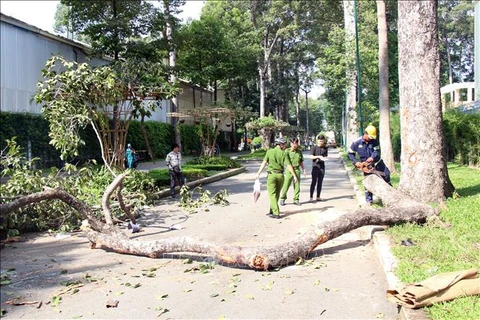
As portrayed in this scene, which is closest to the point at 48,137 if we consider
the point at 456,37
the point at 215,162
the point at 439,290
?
the point at 215,162

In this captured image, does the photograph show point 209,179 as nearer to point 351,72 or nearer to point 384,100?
point 384,100

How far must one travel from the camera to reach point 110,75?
1123 centimetres

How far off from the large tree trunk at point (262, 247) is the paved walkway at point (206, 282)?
157 millimetres

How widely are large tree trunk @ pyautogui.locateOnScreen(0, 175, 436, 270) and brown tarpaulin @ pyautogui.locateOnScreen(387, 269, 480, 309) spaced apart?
2.01m

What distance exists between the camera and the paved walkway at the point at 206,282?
461cm

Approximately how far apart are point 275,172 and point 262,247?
148 inches

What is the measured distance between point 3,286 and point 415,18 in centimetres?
811

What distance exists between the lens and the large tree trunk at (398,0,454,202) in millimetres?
8289

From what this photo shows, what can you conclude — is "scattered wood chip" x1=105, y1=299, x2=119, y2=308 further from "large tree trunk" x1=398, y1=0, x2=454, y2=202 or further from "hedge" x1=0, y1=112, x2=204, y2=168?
"hedge" x1=0, y1=112, x2=204, y2=168

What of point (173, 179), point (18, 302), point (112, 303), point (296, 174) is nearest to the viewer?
point (112, 303)

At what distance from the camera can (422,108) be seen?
27.6 ft

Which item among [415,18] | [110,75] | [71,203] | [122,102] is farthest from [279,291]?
[122,102]

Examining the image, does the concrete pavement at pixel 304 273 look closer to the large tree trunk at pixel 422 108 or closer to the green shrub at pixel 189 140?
the large tree trunk at pixel 422 108

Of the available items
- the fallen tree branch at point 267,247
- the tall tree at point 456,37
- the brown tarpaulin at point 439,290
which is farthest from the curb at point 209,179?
the tall tree at point 456,37
